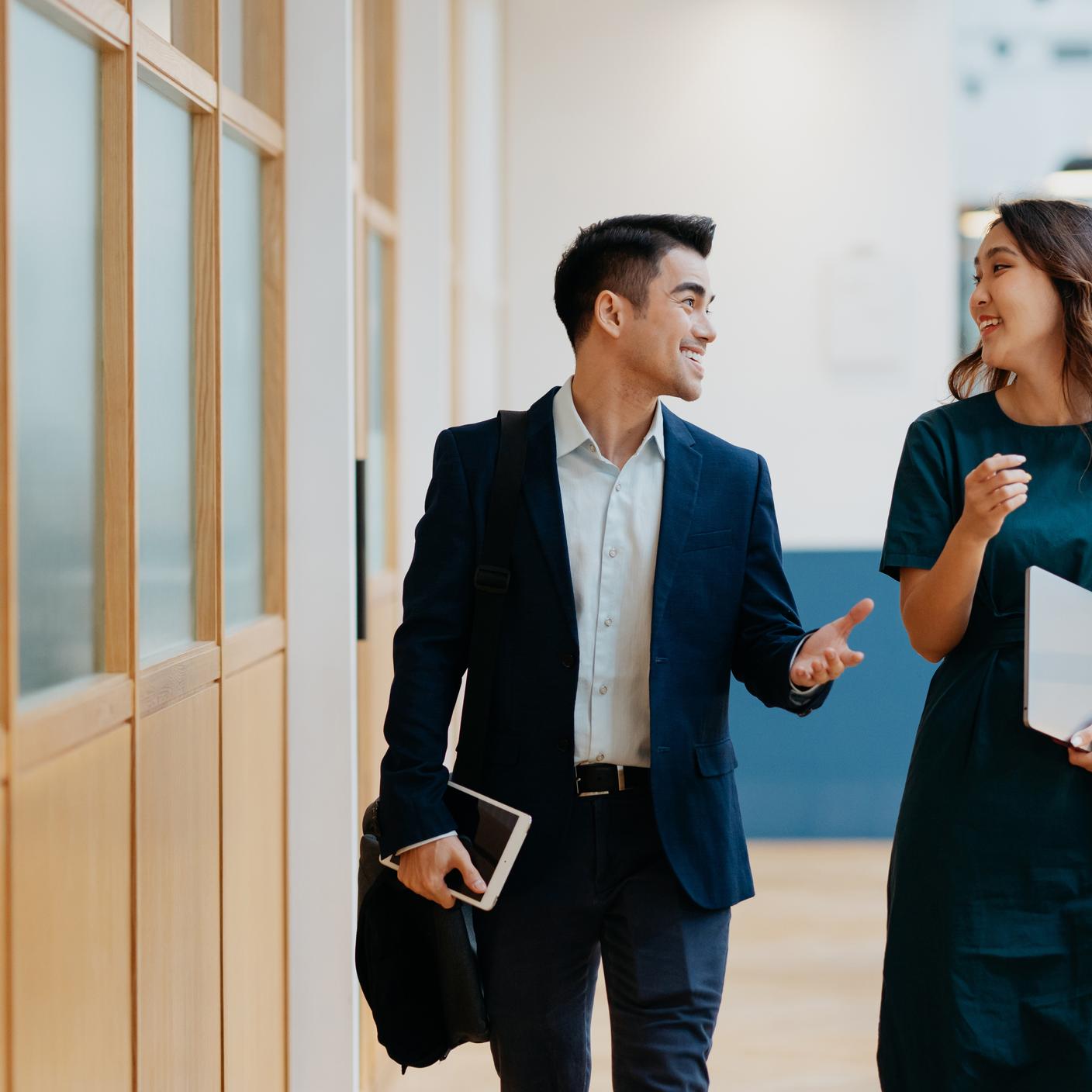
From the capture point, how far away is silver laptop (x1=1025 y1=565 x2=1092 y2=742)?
1.83m

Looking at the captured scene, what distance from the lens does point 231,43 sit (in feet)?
8.24

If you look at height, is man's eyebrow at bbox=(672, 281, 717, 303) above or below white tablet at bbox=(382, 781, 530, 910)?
above

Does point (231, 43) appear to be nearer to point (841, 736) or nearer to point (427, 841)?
point (427, 841)

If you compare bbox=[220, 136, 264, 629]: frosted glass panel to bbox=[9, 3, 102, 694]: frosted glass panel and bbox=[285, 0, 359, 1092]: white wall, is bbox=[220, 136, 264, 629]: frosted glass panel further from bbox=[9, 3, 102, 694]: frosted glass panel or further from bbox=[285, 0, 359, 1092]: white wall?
bbox=[9, 3, 102, 694]: frosted glass panel

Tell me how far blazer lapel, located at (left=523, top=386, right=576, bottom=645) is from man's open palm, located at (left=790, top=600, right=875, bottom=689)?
0.31m

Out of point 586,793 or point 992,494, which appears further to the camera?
point 586,793

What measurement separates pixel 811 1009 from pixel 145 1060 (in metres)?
2.57

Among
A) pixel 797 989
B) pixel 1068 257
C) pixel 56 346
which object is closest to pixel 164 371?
pixel 56 346

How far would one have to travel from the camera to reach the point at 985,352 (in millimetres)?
1979

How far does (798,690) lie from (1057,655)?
1.12ft

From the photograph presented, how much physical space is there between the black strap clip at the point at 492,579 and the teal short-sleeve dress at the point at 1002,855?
525 millimetres

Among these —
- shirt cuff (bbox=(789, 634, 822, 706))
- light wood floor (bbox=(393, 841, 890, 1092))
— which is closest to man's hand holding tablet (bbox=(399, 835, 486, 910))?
shirt cuff (bbox=(789, 634, 822, 706))

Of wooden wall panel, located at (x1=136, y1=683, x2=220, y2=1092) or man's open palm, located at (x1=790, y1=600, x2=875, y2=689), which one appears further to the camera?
wooden wall panel, located at (x1=136, y1=683, x2=220, y2=1092)

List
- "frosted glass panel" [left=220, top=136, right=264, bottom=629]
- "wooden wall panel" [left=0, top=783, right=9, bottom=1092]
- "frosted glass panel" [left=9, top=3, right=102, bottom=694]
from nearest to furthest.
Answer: "wooden wall panel" [left=0, top=783, right=9, bottom=1092] → "frosted glass panel" [left=9, top=3, right=102, bottom=694] → "frosted glass panel" [left=220, top=136, right=264, bottom=629]
